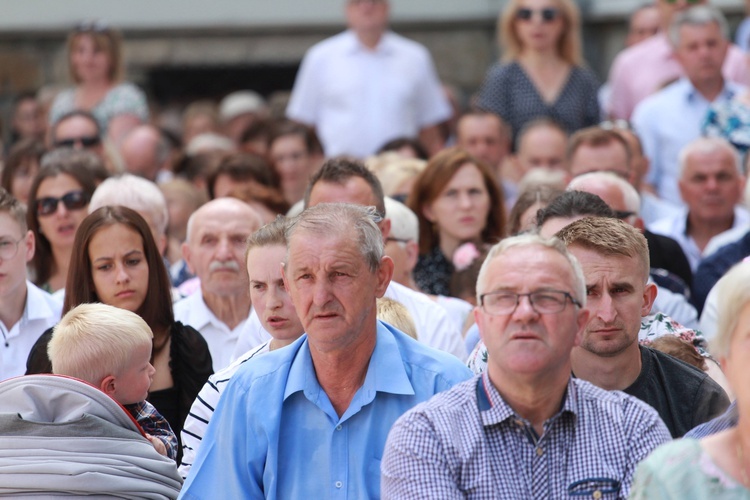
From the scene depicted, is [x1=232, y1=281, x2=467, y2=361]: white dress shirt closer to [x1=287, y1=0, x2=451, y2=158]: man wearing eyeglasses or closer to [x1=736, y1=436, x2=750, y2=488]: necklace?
[x1=736, y1=436, x2=750, y2=488]: necklace

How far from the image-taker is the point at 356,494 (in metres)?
3.81

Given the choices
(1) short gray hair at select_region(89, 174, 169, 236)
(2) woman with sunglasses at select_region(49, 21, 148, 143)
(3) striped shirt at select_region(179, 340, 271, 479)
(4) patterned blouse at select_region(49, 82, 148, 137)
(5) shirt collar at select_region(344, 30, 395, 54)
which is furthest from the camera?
(5) shirt collar at select_region(344, 30, 395, 54)

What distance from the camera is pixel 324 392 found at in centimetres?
393

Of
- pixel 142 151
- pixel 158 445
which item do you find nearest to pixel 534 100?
pixel 142 151

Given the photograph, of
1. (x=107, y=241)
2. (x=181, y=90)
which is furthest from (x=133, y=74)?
(x=107, y=241)

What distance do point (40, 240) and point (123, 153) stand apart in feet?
10.6

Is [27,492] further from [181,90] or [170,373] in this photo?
[181,90]

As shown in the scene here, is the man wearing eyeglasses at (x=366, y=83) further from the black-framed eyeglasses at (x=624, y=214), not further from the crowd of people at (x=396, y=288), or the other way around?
the black-framed eyeglasses at (x=624, y=214)

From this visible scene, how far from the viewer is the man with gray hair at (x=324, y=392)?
3.85 m

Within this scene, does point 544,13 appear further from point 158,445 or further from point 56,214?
point 158,445

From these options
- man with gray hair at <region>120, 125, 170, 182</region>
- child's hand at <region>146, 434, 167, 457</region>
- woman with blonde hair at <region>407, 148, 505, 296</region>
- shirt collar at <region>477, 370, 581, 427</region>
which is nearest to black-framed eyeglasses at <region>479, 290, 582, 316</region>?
shirt collar at <region>477, 370, 581, 427</region>

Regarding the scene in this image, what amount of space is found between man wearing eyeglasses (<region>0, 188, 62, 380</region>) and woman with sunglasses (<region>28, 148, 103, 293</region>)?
0.89m

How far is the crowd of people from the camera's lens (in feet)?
11.0

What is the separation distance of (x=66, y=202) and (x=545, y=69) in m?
4.19
